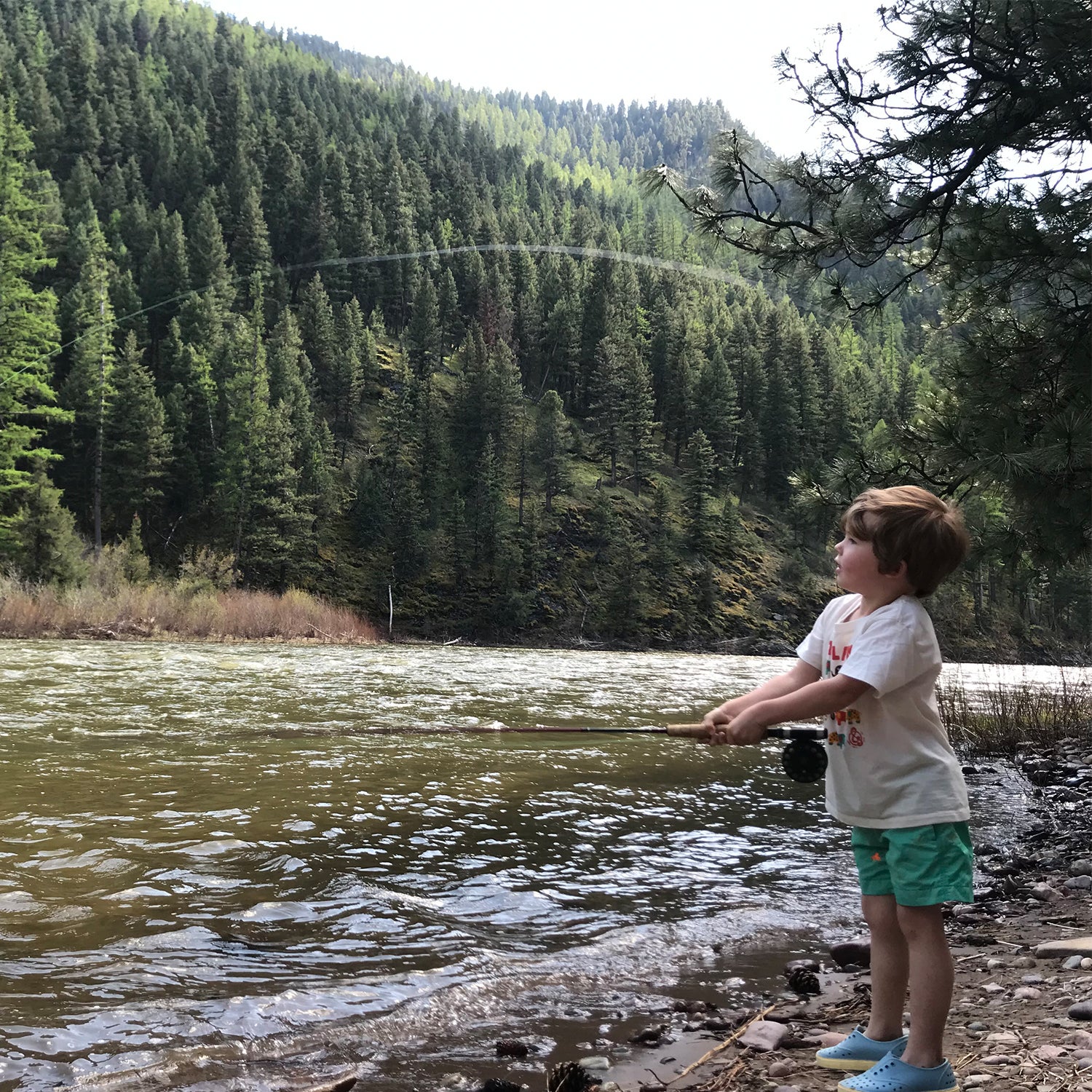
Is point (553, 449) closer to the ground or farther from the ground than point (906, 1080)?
farther from the ground

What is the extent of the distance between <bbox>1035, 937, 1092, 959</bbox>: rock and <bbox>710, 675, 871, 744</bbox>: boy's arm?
2059 millimetres

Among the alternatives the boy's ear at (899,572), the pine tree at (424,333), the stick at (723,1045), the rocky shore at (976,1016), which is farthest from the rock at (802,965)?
the pine tree at (424,333)

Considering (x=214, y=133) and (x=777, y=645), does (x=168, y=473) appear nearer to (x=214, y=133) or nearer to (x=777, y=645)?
(x=777, y=645)

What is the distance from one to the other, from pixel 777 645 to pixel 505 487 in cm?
2292

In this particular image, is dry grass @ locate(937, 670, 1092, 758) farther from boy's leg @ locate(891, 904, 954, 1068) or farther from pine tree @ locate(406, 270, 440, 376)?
pine tree @ locate(406, 270, 440, 376)

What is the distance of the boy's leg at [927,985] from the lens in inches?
96.0

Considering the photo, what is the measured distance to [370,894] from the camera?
5.07 meters

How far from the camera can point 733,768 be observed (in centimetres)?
1011

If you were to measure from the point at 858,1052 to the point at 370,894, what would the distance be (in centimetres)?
296

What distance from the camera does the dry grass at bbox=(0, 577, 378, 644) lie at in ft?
91.4

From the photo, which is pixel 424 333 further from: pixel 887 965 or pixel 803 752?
pixel 887 965

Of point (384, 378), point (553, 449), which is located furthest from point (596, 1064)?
point (384, 378)

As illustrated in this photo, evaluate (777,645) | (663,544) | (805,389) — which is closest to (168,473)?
(663,544)

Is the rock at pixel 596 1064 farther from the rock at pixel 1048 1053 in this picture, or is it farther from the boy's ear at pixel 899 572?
the boy's ear at pixel 899 572
